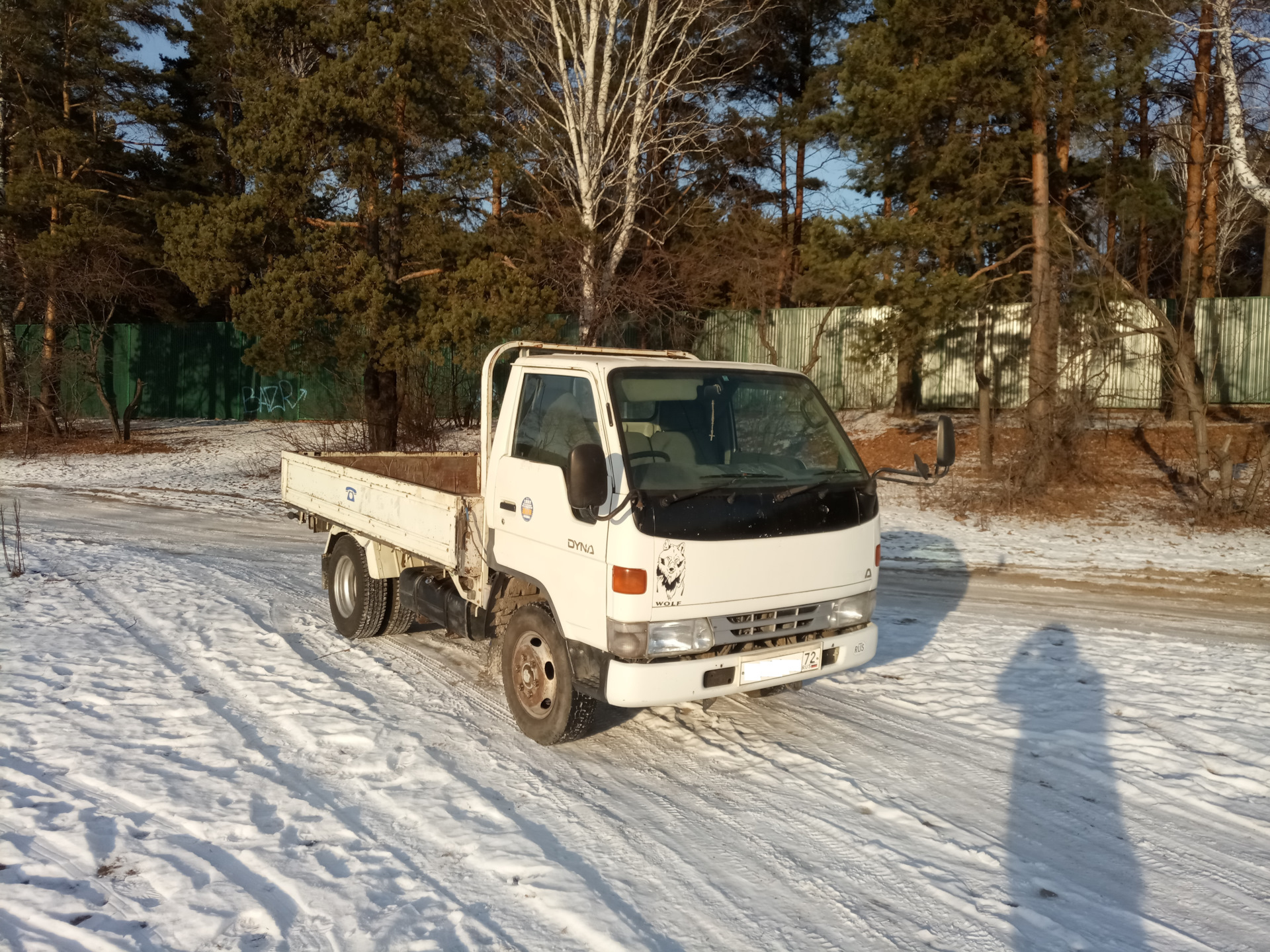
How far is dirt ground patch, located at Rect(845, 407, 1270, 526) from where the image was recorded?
49.3 feet

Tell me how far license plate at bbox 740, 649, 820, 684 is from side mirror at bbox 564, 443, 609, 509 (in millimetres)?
1232

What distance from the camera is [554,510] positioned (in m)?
5.50

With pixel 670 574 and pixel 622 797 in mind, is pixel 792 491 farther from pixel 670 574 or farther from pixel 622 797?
pixel 622 797

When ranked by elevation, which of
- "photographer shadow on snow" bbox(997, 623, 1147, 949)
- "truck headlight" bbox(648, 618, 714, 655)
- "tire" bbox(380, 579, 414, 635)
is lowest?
"photographer shadow on snow" bbox(997, 623, 1147, 949)

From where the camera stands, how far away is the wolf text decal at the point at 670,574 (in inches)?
196

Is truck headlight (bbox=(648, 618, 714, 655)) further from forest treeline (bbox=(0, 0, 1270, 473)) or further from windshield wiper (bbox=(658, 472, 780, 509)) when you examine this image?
forest treeline (bbox=(0, 0, 1270, 473))

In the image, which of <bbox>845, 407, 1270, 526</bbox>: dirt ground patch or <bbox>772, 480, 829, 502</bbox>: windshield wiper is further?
<bbox>845, 407, 1270, 526</bbox>: dirt ground patch

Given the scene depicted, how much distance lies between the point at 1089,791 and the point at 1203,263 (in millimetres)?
22755

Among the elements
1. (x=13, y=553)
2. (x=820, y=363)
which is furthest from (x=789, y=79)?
(x=13, y=553)

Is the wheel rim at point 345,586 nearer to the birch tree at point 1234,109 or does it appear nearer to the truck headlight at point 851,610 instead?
the truck headlight at point 851,610

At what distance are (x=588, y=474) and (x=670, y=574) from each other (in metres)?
0.67

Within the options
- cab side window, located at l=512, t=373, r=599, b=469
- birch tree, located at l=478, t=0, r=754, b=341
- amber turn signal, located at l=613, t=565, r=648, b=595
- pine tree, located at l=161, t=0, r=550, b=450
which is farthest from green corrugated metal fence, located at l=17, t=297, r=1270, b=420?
amber turn signal, located at l=613, t=565, r=648, b=595

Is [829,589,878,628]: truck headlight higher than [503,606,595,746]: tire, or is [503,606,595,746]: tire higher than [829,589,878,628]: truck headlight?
[829,589,878,628]: truck headlight

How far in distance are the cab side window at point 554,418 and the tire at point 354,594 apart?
2.41 m
